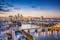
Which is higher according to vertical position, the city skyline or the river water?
the city skyline

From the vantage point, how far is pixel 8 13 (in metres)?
1.52

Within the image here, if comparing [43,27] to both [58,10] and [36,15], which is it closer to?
[36,15]

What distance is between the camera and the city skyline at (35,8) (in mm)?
1535

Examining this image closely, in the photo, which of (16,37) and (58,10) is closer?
(16,37)

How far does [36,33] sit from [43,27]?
0.13 meters

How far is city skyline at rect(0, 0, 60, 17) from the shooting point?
1.54 meters

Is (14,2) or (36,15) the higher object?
(14,2)

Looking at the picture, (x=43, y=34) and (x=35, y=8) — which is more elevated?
(x=35, y=8)

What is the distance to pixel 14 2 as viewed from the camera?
1.54m

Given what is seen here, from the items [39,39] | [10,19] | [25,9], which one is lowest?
[39,39]

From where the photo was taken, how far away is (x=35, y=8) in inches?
62.1

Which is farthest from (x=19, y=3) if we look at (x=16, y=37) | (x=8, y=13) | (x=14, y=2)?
(x=16, y=37)

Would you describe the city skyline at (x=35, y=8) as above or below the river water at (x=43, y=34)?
above

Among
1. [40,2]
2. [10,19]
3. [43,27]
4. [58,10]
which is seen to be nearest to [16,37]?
[10,19]
